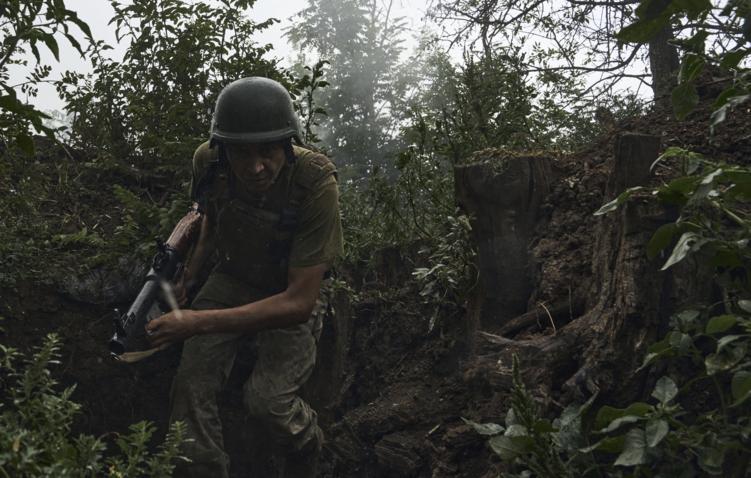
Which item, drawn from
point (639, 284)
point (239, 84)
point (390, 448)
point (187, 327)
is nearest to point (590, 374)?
point (639, 284)

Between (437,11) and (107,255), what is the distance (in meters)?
5.46

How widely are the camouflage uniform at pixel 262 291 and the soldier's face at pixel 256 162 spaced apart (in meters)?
0.12

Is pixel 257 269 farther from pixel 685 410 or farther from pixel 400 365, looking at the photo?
pixel 685 410

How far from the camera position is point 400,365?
17.7 ft

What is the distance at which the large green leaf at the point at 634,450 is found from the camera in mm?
2547

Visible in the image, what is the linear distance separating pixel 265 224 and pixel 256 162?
1.27 feet

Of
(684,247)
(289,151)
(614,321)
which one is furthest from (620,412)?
(289,151)

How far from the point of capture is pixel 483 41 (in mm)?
9039

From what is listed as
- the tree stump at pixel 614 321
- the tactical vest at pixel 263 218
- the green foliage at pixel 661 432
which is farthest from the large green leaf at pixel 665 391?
the tactical vest at pixel 263 218

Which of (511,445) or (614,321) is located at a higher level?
(614,321)

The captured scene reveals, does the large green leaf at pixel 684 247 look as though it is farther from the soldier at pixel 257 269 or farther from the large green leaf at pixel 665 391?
the soldier at pixel 257 269

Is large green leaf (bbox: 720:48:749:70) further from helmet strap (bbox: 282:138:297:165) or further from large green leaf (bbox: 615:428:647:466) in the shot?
helmet strap (bbox: 282:138:297:165)

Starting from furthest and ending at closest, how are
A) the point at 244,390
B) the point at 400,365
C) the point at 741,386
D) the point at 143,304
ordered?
the point at 400,365 → the point at 244,390 → the point at 143,304 → the point at 741,386

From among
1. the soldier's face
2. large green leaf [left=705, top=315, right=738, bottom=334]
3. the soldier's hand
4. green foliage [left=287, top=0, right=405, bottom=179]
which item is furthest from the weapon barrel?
green foliage [left=287, top=0, right=405, bottom=179]
